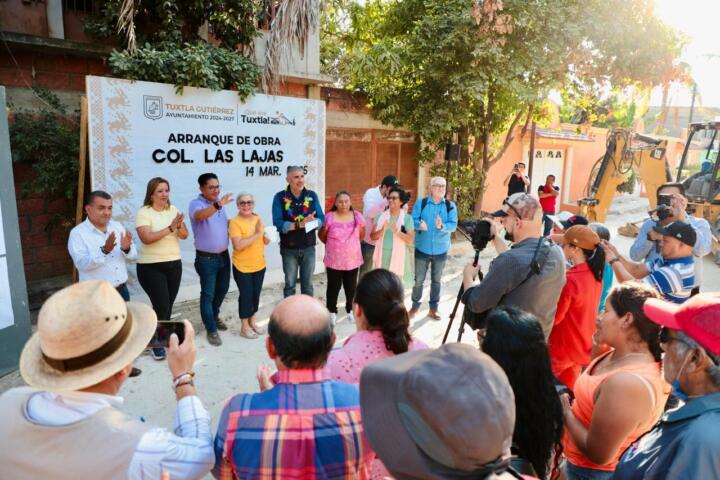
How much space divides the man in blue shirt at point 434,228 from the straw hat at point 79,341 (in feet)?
14.1

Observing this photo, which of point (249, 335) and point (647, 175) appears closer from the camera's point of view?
point (249, 335)

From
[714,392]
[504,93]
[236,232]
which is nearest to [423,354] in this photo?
[714,392]

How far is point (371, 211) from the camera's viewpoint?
582 cm

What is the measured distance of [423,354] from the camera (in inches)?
39.3

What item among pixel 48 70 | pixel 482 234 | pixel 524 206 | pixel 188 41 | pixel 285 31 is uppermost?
pixel 285 31

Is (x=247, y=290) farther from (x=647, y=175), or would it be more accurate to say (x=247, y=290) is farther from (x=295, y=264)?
(x=647, y=175)

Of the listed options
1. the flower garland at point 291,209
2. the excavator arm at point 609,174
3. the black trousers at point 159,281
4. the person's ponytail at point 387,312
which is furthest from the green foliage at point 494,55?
the person's ponytail at point 387,312

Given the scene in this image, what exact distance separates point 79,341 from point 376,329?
118 cm

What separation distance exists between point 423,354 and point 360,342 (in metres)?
1.14

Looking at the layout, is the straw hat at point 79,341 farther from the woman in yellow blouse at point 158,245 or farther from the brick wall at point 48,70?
the brick wall at point 48,70

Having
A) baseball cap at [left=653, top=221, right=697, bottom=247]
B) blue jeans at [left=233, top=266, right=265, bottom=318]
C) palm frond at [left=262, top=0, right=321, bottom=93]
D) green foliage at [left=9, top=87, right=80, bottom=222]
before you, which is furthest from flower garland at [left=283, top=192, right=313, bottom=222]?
baseball cap at [left=653, top=221, right=697, bottom=247]

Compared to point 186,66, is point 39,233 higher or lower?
lower

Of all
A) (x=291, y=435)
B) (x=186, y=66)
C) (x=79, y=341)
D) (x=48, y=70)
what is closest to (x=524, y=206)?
(x=291, y=435)

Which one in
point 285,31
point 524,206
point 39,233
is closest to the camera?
point 524,206
